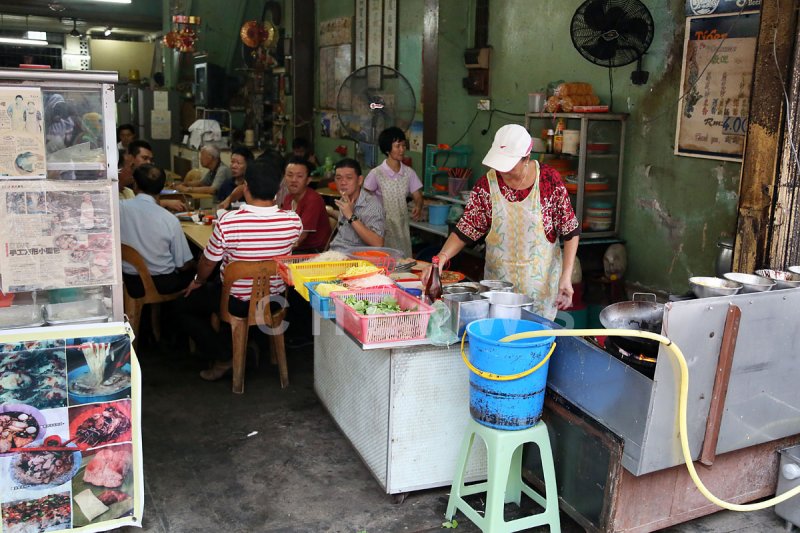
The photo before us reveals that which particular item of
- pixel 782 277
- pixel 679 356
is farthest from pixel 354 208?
pixel 679 356

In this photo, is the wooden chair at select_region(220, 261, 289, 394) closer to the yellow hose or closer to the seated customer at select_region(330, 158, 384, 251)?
the seated customer at select_region(330, 158, 384, 251)

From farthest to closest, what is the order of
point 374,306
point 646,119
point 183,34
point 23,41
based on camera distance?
point 23,41
point 183,34
point 646,119
point 374,306

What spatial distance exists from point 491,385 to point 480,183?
1.39 meters

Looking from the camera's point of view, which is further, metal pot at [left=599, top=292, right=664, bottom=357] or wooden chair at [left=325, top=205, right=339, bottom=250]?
wooden chair at [left=325, top=205, right=339, bottom=250]

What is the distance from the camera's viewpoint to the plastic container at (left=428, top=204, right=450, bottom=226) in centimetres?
665

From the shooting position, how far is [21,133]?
2.73 metres

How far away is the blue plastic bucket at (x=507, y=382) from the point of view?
278 centimetres

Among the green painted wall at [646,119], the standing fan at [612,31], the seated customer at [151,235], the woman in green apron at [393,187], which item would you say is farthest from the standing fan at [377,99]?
the seated customer at [151,235]

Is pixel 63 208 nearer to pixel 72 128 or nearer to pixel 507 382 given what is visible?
pixel 72 128

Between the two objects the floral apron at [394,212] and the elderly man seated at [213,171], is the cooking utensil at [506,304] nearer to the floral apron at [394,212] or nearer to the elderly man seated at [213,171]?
the floral apron at [394,212]

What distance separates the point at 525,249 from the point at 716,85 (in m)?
1.99

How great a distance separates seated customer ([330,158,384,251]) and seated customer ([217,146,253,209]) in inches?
74.5

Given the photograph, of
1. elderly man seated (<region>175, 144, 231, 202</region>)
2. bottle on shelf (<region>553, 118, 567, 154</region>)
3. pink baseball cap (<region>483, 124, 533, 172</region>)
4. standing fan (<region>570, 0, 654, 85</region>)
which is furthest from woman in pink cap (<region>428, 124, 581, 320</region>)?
elderly man seated (<region>175, 144, 231, 202</region>)

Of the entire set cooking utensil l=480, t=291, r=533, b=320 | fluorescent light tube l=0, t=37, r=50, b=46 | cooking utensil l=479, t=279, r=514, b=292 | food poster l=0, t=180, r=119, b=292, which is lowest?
cooking utensil l=480, t=291, r=533, b=320
